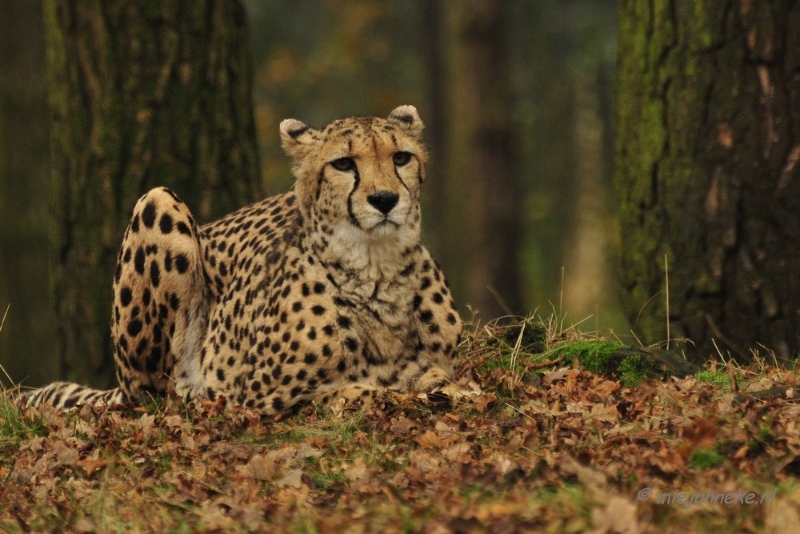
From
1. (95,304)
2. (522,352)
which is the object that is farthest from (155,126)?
(522,352)

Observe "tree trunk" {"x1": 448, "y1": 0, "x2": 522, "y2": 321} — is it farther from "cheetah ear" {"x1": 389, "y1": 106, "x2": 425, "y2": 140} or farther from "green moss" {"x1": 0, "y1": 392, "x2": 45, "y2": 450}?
"green moss" {"x1": 0, "y1": 392, "x2": 45, "y2": 450}

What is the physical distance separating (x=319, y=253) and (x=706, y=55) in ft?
8.15

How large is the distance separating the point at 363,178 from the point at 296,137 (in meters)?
0.71

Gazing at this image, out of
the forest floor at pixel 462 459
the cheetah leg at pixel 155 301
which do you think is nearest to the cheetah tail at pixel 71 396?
the cheetah leg at pixel 155 301

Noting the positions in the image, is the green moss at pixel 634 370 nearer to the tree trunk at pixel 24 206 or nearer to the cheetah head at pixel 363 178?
the cheetah head at pixel 363 178

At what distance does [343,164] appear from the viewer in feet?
18.7

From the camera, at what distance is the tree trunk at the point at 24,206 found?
980 cm

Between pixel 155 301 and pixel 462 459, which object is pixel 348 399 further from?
pixel 155 301

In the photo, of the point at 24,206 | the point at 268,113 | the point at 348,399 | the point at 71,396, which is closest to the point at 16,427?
the point at 71,396

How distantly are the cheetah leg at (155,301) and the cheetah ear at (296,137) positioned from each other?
90cm

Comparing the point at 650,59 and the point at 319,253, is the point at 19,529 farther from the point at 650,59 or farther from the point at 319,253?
the point at 650,59

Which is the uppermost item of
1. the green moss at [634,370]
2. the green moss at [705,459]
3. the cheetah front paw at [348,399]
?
the green moss at [705,459]

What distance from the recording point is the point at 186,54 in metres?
7.41

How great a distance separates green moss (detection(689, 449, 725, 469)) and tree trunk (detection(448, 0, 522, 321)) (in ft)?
27.1
